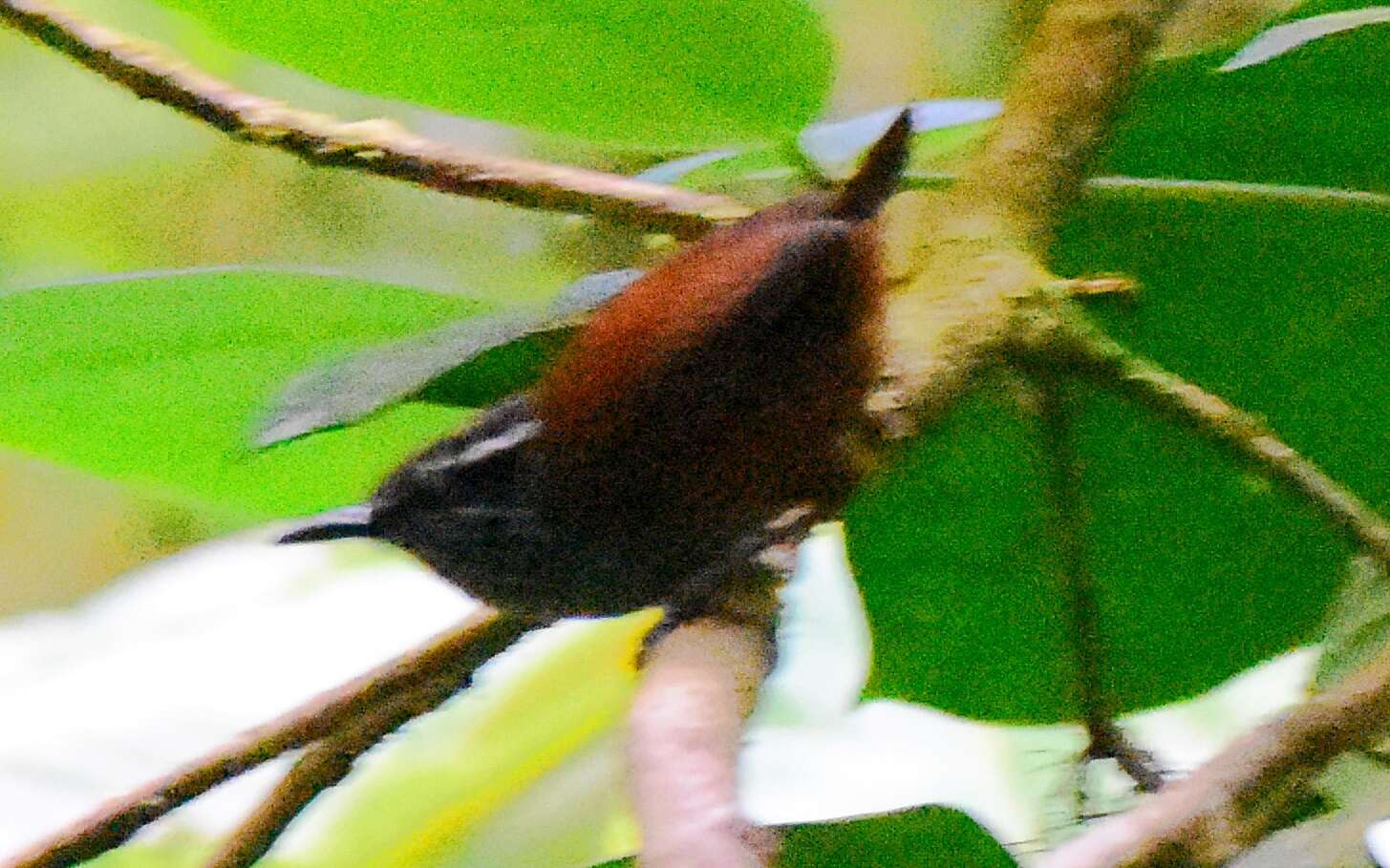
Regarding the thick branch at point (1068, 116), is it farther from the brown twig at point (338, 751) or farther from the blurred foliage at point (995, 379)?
the brown twig at point (338, 751)

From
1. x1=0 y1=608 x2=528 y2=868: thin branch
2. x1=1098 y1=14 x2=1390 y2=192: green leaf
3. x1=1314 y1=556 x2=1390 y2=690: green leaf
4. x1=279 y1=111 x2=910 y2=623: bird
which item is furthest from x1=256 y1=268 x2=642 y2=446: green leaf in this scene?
x1=1314 y1=556 x2=1390 y2=690: green leaf

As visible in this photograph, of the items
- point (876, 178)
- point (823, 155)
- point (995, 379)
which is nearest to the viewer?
point (876, 178)

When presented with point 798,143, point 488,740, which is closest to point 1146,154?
point 798,143

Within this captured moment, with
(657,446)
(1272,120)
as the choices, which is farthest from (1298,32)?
(657,446)

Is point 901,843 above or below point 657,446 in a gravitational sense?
below

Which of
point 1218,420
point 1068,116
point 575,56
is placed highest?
point 575,56

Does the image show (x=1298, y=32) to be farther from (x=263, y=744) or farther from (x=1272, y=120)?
(x=263, y=744)

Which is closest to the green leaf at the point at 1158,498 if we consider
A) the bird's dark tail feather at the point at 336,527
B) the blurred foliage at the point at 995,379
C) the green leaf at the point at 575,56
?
the blurred foliage at the point at 995,379
